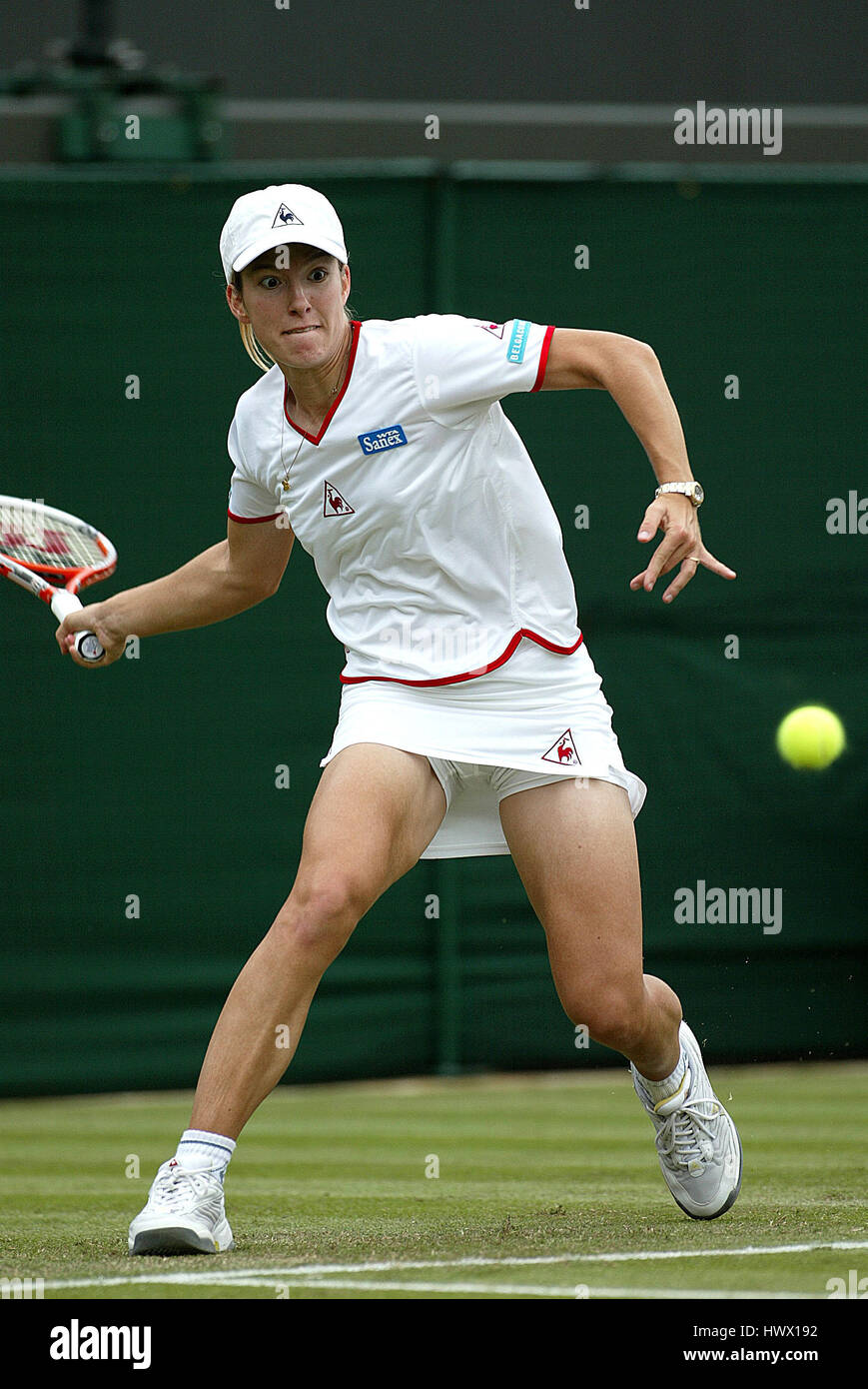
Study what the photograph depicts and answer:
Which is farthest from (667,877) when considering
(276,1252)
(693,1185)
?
(276,1252)

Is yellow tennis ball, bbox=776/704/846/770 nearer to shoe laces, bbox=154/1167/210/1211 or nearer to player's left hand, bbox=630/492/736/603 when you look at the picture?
player's left hand, bbox=630/492/736/603

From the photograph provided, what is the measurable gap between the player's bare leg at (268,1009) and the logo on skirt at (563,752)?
1.12ft

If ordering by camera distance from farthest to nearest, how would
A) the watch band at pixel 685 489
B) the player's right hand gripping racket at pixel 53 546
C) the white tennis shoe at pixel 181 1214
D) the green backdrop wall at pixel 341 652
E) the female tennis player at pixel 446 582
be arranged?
the green backdrop wall at pixel 341 652
the player's right hand gripping racket at pixel 53 546
the female tennis player at pixel 446 582
the watch band at pixel 685 489
the white tennis shoe at pixel 181 1214

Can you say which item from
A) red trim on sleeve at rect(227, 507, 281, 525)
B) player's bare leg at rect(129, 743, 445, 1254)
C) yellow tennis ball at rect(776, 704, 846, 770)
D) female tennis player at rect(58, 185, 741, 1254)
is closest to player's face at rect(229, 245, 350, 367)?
female tennis player at rect(58, 185, 741, 1254)

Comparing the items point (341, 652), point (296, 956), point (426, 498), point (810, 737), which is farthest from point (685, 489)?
point (810, 737)

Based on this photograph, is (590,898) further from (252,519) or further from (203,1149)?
(252,519)

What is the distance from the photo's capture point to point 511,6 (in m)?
9.68

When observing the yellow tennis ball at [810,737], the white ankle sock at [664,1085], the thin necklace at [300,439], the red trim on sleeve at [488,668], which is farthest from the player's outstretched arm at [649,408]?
the yellow tennis ball at [810,737]

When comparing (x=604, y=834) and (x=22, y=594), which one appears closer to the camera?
(x=604, y=834)

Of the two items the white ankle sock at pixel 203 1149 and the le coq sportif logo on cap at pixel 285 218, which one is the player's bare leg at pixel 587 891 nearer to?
the white ankle sock at pixel 203 1149

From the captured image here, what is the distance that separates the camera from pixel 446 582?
3580mm

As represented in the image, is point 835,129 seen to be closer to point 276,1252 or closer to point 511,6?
point 511,6

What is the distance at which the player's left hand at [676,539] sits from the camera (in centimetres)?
323

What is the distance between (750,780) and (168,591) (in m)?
2.82
